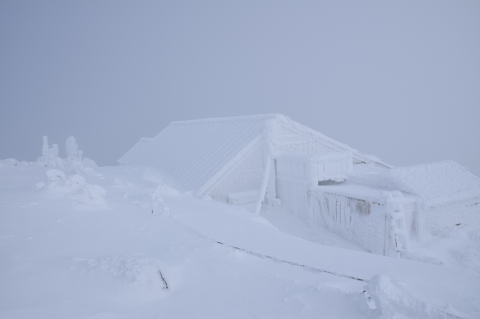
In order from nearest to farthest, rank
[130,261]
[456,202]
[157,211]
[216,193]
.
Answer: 1. [130,261]
2. [157,211]
3. [456,202]
4. [216,193]

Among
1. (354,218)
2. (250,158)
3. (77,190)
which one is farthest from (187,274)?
(250,158)

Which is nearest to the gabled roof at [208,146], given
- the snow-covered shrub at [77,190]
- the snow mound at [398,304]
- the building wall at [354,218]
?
the building wall at [354,218]

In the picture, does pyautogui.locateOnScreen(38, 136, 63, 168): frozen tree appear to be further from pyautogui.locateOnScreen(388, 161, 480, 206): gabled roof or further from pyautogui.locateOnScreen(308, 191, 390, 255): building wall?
pyautogui.locateOnScreen(388, 161, 480, 206): gabled roof

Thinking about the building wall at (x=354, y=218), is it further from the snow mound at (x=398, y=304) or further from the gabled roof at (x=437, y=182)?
the snow mound at (x=398, y=304)

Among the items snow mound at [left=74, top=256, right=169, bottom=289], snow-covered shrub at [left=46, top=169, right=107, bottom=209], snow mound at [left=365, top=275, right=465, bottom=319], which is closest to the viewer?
snow mound at [left=365, top=275, right=465, bottom=319]

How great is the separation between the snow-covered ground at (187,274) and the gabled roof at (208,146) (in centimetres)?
857

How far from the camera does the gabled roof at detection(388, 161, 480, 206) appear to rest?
11242 mm

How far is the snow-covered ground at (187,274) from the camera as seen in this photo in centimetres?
314

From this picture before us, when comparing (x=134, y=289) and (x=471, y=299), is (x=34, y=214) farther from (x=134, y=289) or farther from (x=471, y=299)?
(x=471, y=299)

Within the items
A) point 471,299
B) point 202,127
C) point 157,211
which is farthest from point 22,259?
point 202,127

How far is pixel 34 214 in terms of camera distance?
595cm

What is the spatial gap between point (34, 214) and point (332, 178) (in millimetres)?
10222

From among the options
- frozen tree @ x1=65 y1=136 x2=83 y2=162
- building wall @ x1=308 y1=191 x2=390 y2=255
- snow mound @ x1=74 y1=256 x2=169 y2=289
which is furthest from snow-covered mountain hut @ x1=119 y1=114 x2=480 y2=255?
snow mound @ x1=74 y1=256 x2=169 y2=289

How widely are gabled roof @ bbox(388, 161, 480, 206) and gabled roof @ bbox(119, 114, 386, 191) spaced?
14.3 feet
